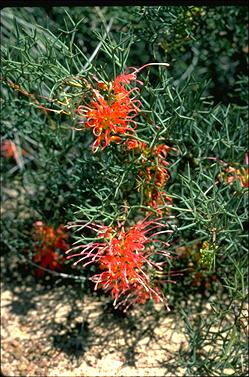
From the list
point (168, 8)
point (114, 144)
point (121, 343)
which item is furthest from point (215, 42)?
point (121, 343)

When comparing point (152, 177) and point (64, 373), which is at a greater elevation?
point (152, 177)

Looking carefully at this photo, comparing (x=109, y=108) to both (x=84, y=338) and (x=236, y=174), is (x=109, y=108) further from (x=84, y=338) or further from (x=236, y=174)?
(x=84, y=338)

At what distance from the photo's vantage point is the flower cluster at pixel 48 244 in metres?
1.56

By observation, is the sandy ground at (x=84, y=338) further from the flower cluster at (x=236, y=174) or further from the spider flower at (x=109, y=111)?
the spider flower at (x=109, y=111)

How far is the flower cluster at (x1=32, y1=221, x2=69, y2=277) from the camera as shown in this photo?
61.3 inches

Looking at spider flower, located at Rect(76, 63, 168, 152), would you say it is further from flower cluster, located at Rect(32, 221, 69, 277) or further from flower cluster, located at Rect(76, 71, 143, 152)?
flower cluster, located at Rect(32, 221, 69, 277)

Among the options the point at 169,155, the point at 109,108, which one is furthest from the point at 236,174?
the point at 109,108

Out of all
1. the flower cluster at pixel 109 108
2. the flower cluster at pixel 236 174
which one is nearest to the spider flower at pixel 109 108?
the flower cluster at pixel 109 108

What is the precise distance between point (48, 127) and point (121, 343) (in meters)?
0.44

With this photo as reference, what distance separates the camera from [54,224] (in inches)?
60.6

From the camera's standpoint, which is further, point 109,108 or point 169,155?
point 169,155

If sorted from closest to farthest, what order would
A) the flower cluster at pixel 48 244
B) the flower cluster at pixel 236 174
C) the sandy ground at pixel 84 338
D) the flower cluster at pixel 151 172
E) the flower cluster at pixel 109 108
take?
the flower cluster at pixel 109 108, the flower cluster at pixel 151 172, the flower cluster at pixel 236 174, the sandy ground at pixel 84 338, the flower cluster at pixel 48 244

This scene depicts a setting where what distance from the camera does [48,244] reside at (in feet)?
5.13

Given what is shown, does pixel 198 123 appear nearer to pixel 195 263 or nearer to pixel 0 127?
pixel 195 263
